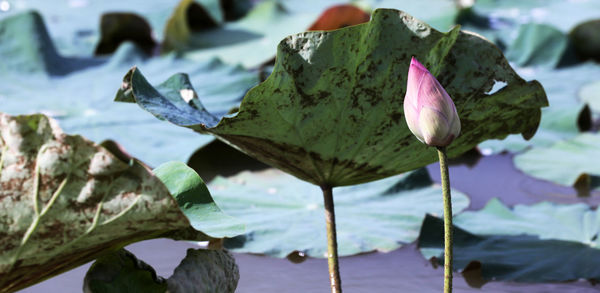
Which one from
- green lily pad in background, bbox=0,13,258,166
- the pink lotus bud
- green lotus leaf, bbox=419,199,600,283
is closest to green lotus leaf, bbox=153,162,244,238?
the pink lotus bud

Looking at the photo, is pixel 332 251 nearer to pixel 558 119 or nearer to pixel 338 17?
pixel 558 119

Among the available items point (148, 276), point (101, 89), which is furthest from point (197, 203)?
point (101, 89)

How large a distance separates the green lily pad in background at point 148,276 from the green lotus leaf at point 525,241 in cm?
48

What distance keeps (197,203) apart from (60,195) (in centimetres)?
20

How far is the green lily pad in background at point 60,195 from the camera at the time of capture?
70cm

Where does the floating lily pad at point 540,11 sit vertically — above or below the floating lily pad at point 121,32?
above

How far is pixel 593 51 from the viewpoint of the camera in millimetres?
2453

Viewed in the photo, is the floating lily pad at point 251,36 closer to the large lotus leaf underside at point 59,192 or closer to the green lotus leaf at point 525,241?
the green lotus leaf at point 525,241

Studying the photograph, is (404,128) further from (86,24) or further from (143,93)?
(86,24)

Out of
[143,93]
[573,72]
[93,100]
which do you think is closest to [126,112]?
[93,100]

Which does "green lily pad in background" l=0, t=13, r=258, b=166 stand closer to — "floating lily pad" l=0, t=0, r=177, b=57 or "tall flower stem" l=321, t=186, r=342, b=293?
"floating lily pad" l=0, t=0, r=177, b=57

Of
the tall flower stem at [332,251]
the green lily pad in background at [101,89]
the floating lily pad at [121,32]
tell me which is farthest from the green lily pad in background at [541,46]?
the tall flower stem at [332,251]

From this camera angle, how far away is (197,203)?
0.88m

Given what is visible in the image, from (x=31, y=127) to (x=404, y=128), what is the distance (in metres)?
0.47
